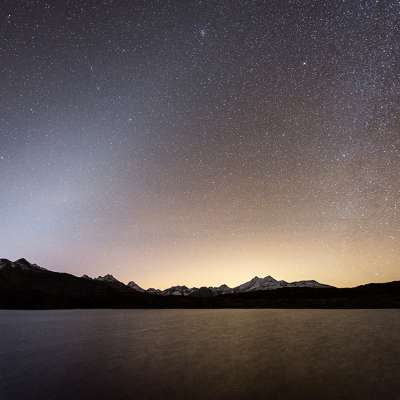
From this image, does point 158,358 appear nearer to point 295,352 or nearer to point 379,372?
point 295,352

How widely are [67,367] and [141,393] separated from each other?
10.4m

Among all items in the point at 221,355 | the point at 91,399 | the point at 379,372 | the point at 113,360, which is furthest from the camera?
the point at 221,355

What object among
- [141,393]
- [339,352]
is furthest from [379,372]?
[141,393]

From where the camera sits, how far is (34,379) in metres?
20.1

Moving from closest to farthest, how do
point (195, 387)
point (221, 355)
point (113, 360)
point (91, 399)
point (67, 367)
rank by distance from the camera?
point (91, 399), point (195, 387), point (67, 367), point (113, 360), point (221, 355)

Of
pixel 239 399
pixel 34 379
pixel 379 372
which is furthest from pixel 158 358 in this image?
pixel 379 372

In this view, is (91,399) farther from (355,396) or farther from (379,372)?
(379,372)

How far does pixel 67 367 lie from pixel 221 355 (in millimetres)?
12868

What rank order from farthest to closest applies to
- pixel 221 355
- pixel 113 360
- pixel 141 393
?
pixel 221 355 < pixel 113 360 < pixel 141 393

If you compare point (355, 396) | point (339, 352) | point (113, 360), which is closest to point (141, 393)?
point (355, 396)

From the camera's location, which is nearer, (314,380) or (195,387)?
(195,387)

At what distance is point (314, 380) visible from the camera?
19.9 meters

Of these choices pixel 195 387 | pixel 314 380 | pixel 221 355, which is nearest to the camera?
pixel 195 387

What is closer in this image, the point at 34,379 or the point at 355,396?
the point at 355,396
